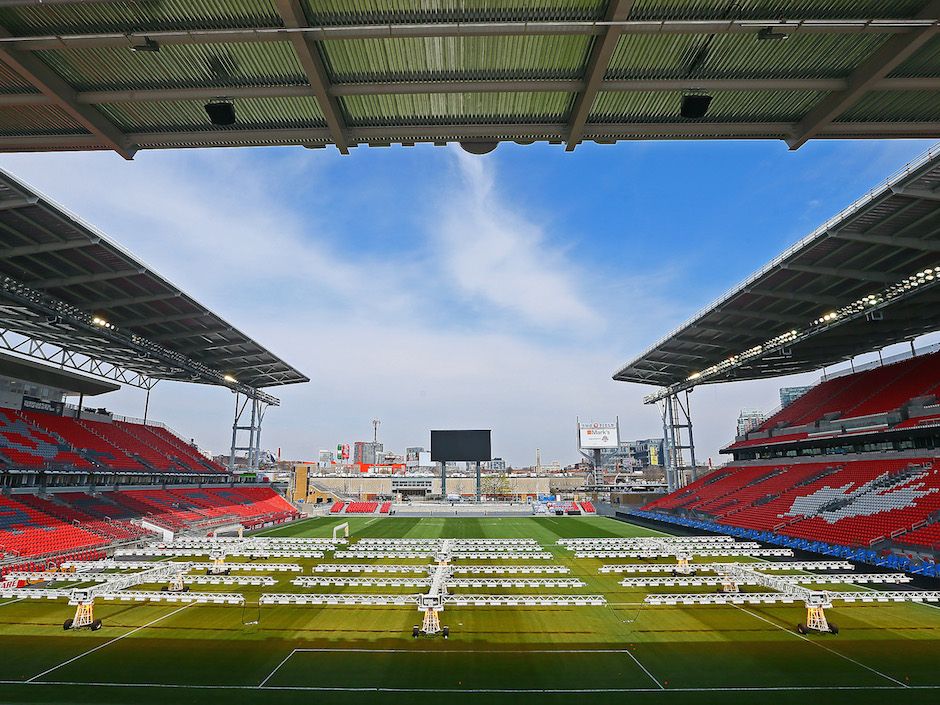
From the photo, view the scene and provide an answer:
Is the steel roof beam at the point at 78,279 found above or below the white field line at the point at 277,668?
above

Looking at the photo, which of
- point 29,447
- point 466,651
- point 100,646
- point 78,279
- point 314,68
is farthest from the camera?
point 29,447

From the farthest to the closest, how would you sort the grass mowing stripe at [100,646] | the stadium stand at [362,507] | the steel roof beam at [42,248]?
the stadium stand at [362,507] < the steel roof beam at [42,248] < the grass mowing stripe at [100,646]

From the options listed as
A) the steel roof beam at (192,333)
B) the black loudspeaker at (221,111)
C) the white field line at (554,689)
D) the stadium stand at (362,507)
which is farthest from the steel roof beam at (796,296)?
the stadium stand at (362,507)

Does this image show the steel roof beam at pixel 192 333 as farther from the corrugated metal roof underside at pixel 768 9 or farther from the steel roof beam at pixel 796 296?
the corrugated metal roof underside at pixel 768 9

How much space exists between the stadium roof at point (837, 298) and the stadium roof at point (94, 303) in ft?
124

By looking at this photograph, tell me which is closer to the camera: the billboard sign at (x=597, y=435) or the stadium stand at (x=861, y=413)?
the stadium stand at (x=861, y=413)

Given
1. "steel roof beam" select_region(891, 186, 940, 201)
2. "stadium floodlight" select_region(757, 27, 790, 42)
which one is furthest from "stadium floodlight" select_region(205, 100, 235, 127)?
"steel roof beam" select_region(891, 186, 940, 201)

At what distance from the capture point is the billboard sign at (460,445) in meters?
67.6

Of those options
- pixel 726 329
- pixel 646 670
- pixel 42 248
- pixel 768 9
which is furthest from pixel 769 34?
pixel 726 329

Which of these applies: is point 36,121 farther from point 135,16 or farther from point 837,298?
point 837,298

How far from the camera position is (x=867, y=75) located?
614 centimetres

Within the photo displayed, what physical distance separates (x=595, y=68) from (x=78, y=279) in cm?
3267

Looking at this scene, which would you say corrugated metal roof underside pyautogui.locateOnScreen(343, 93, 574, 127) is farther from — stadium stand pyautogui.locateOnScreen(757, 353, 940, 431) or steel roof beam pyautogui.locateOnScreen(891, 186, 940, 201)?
stadium stand pyautogui.locateOnScreen(757, 353, 940, 431)

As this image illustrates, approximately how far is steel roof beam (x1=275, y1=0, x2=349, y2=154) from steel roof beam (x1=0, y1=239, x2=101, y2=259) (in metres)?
25.3
